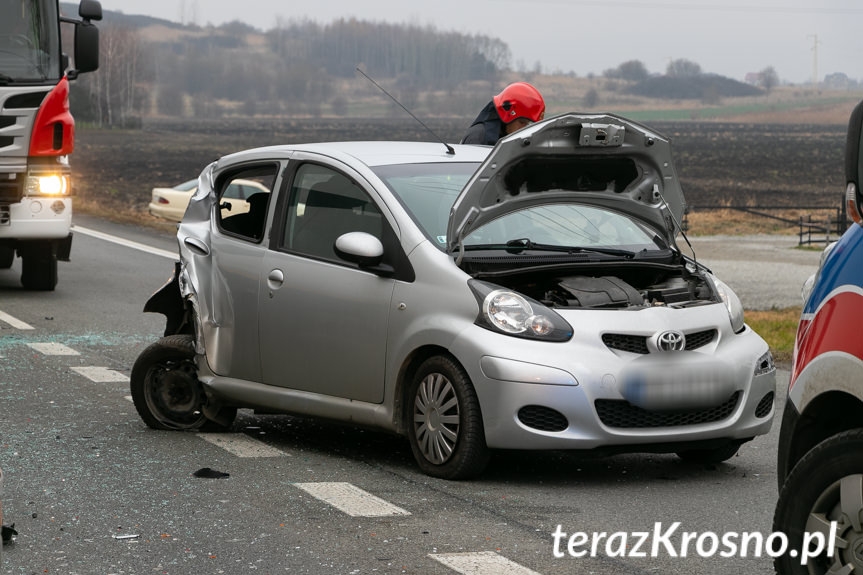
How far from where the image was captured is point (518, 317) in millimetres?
6637

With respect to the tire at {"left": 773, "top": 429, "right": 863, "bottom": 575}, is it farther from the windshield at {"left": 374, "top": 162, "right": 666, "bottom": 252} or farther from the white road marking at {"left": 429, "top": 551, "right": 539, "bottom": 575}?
the windshield at {"left": 374, "top": 162, "right": 666, "bottom": 252}

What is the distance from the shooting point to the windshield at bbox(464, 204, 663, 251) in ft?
23.7

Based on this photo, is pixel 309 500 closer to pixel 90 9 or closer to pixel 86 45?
pixel 90 9

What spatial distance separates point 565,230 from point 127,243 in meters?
14.4

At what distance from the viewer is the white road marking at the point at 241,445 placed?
24.4 feet

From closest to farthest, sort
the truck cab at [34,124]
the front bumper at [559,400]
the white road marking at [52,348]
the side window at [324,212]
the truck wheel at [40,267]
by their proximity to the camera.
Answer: the front bumper at [559,400] < the side window at [324,212] < the white road marking at [52,348] < the truck cab at [34,124] < the truck wheel at [40,267]

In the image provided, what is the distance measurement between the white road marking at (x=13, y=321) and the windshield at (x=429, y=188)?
5875 millimetres

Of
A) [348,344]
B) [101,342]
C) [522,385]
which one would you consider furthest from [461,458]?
[101,342]

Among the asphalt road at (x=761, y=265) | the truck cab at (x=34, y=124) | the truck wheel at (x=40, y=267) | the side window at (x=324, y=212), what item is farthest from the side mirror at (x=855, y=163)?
the asphalt road at (x=761, y=265)

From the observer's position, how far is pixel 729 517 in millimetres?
6129

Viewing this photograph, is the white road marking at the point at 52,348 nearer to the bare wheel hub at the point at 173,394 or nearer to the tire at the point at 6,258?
the bare wheel hub at the point at 173,394

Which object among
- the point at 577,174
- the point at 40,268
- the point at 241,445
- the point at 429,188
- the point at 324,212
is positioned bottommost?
the point at 40,268

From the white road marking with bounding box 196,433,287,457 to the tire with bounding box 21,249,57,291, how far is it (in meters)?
7.51
